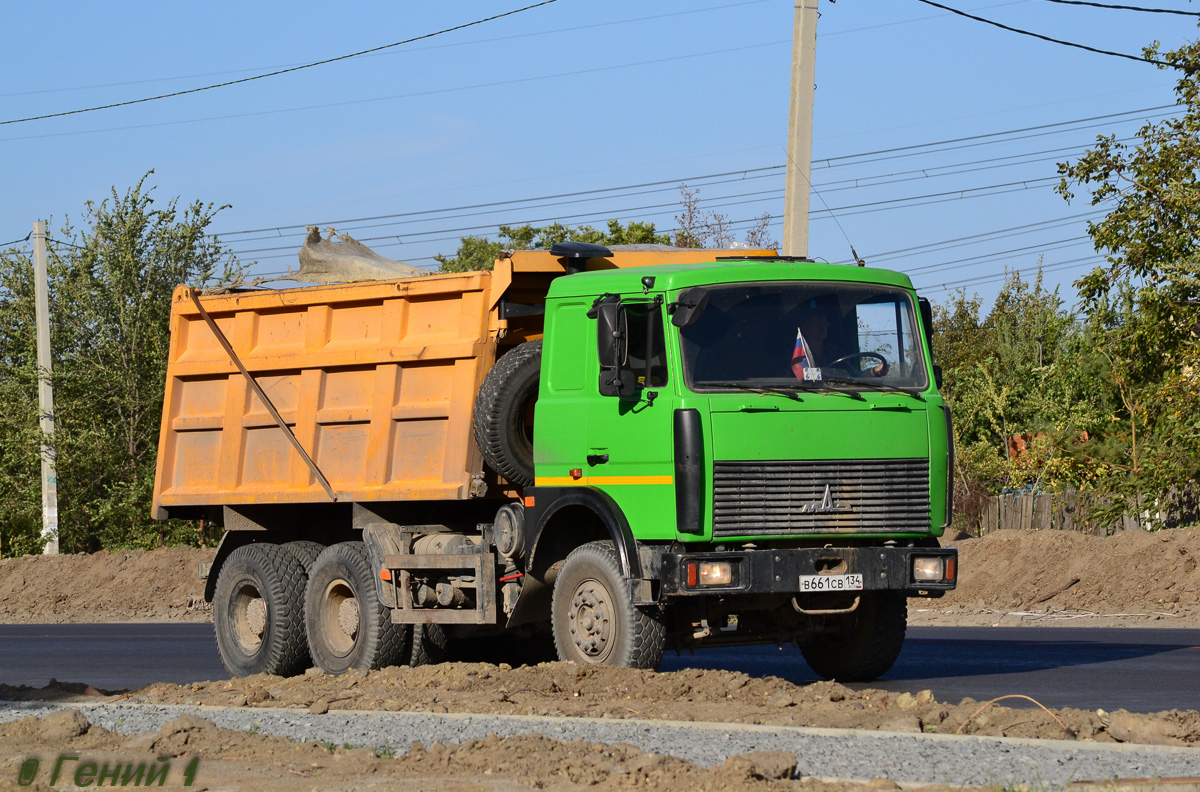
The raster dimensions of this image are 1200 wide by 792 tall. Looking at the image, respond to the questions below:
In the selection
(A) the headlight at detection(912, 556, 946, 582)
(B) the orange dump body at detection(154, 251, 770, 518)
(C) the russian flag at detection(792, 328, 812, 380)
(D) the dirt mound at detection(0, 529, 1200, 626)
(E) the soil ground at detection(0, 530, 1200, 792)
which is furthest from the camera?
(D) the dirt mound at detection(0, 529, 1200, 626)

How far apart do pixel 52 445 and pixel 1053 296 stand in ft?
92.1

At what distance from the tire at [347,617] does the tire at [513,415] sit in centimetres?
200

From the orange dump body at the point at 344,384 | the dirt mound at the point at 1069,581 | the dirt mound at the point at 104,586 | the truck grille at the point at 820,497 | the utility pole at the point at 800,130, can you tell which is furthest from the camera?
the dirt mound at the point at 104,586

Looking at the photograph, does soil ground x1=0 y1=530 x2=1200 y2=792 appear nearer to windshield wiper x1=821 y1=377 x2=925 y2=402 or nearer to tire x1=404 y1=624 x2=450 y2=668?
tire x1=404 y1=624 x2=450 y2=668

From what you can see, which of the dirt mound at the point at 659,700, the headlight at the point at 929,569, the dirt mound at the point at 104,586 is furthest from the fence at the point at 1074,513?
the dirt mound at the point at 659,700

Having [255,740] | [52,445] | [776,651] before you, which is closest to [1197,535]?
[776,651]

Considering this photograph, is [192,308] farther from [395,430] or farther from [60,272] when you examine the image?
[60,272]

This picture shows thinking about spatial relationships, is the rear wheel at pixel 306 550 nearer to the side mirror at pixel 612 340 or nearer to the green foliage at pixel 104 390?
the side mirror at pixel 612 340

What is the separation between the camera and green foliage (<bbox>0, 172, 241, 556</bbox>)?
100 feet

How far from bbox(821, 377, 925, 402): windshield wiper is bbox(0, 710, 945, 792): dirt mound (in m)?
3.94

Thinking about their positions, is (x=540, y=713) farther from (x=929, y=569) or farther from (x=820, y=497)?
(x=929, y=569)

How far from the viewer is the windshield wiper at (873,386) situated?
10297 mm

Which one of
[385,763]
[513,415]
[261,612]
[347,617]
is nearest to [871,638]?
[513,415]

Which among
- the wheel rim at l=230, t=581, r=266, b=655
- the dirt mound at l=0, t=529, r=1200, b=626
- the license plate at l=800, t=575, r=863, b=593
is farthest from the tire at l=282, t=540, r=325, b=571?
the dirt mound at l=0, t=529, r=1200, b=626
